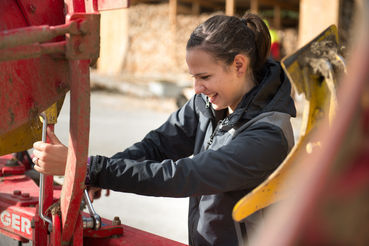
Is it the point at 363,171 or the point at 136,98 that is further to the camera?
the point at 136,98

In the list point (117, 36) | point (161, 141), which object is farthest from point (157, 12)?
point (161, 141)

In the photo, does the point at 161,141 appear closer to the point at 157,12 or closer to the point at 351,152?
the point at 351,152

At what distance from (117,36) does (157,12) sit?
3.64 ft

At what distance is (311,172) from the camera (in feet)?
1.83

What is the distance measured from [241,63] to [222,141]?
290 millimetres

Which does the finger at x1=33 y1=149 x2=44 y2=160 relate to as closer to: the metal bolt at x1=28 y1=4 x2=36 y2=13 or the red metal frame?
the red metal frame

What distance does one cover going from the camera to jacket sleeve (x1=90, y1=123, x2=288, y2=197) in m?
1.67

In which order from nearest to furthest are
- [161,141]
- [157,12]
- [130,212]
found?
[161,141]
[130,212]
[157,12]

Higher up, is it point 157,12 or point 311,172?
point 311,172

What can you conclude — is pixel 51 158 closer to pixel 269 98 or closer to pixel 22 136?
pixel 22 136

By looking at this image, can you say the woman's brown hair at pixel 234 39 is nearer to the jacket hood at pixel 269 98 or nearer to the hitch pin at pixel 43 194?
the jacket hood at pixel 269 98

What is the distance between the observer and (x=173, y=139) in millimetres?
2328

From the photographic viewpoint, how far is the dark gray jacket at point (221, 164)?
1.68 m

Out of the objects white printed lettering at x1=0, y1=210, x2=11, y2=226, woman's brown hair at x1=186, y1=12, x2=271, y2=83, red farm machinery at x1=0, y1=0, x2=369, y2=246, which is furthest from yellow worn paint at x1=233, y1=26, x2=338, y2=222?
white printed lettering at x1=0, y1=210, x2=11, y2=226
